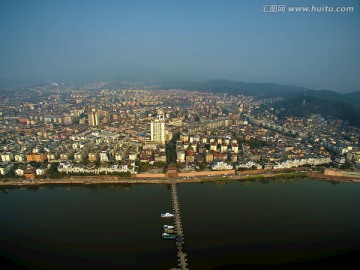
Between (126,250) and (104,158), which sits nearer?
(126,250)

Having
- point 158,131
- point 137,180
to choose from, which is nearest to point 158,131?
point 158,131

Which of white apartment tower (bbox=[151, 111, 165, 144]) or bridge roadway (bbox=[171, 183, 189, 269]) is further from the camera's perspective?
→ white apartment tower (bbox=[151, 111, 165, 144])

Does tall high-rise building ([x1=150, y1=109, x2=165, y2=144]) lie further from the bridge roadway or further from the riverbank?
the bridge roadway

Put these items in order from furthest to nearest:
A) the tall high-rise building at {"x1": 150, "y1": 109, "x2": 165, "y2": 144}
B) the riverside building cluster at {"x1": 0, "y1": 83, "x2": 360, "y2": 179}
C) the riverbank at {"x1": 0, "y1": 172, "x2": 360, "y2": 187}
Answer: the tall high-rise building at {"x1": 150, "y1": 109, "x2": 165, "y2": 144}, the riverside building cluster at {"x1": 0, "y1": 83, "x2": 360, "y2": 179}, the riverbank at {"x1": 0, "y1": 172, "x2": 360, "y2": 187}

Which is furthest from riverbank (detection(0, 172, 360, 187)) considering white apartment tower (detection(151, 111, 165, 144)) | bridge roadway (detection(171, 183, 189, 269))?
white apartment tower (detection(151, 111, 165, 144))

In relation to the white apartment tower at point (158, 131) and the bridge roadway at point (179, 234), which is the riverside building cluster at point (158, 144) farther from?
the bridge roadway at point (179, 234)

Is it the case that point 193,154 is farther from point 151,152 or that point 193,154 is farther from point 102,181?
point 102,181

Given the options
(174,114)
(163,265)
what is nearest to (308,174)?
(163,265)

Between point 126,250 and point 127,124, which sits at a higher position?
point 127,124

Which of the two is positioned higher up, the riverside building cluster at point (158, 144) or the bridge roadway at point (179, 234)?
the riverside building cluster at point (158, 144)

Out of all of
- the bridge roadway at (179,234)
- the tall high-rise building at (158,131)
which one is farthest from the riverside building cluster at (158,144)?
the bridge roadway at (179,234)

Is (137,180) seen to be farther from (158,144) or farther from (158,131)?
(158,131)
